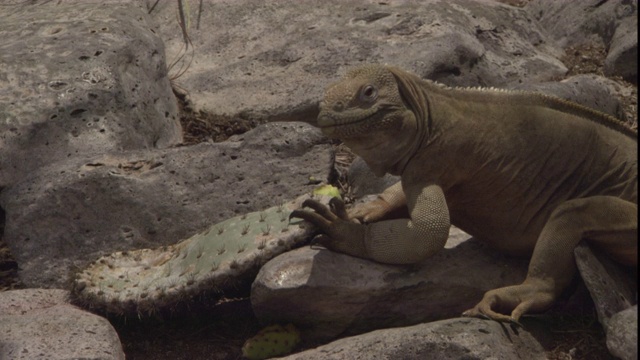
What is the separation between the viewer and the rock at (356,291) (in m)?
5.84

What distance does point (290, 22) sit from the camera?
10.0m

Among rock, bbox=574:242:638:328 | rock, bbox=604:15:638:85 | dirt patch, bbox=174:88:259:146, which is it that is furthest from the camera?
rock, bbox=604:15:638:85

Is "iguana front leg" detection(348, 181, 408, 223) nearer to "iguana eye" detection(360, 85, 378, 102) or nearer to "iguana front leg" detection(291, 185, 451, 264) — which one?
"iguana front leg" detection(291, 185, 451, 264)

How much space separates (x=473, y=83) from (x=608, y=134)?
308 cm

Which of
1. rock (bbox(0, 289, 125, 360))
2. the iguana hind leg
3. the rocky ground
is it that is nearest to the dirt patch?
the rocky ground

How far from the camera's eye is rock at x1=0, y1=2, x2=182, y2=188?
7.86m

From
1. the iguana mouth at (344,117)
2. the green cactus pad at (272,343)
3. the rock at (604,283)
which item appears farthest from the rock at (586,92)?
the green cactus pad at (272,343)

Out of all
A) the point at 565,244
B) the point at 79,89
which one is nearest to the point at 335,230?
the point at 565,244

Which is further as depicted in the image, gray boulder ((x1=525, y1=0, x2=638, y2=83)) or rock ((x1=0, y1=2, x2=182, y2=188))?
gray boulder ((x1=525, y1=0, x2=638, y2=83))

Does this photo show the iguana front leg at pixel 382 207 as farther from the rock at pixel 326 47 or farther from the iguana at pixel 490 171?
the rock at pixel 326 47

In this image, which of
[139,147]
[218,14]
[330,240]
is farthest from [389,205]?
[218,14]

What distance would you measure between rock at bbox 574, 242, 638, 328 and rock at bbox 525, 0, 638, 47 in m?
4.84

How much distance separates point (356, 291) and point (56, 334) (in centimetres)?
172

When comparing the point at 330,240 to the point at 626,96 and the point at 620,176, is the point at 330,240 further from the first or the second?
the point at 626,96
